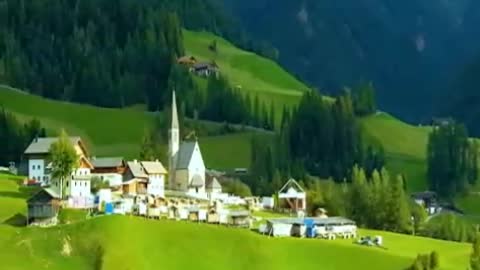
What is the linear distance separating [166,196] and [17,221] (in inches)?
984

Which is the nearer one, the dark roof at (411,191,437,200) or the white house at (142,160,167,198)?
the white house at (142,160,167,198)

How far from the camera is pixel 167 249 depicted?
101 metres

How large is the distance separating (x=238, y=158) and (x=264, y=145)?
17.7 feet

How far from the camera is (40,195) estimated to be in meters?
106

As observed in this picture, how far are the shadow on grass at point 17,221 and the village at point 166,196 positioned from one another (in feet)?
1.71

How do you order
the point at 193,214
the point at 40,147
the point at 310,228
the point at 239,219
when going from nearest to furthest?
the point at 193,214 → the point at 239,219 → the point at 310,228 → the point at 40,147

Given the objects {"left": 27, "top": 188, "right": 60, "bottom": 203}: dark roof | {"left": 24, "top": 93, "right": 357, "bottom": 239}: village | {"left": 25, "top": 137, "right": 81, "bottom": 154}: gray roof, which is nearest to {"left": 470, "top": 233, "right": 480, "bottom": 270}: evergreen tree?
{"left": 24, "top": 93, "right": 357, "bottom": 239}: village

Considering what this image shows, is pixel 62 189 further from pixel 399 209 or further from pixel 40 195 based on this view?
pixel 399 209

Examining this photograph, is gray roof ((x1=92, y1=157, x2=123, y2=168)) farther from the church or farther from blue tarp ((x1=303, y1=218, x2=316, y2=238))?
blue tarp ((x1=303, y1=218, x2=316, y2=238))

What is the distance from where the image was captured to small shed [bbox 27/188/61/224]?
104812 mm

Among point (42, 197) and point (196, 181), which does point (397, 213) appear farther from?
point (42, 197)

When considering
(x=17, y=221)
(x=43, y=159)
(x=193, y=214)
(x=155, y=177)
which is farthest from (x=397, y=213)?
(x=17, y=221)

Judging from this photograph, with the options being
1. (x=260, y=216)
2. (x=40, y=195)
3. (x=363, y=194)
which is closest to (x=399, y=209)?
(x=363, y=194)

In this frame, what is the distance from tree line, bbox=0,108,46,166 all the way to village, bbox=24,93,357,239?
20.8 meters
